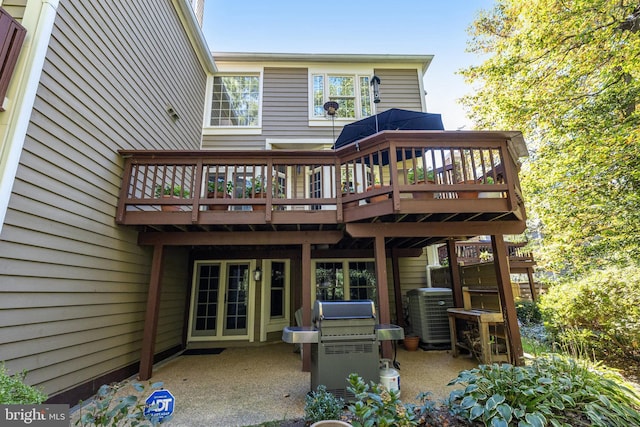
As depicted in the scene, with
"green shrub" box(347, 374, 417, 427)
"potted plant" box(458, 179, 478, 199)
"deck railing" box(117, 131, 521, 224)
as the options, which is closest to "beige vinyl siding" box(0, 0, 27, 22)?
"deck railing" box(117, 131, 521, 224)

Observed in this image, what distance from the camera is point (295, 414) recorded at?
2922mm

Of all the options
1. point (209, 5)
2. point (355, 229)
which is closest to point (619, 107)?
point (355, 229)

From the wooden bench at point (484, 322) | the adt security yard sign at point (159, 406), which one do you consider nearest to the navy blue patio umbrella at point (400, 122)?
the wooden bench at point (484, 322)

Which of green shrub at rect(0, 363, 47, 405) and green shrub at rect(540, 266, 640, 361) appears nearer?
green shrub at rect(0, 363, 47, 405)

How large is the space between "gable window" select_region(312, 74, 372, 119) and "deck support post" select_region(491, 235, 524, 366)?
16.1 feet

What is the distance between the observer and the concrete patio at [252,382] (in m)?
2.97

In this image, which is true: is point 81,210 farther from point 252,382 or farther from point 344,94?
point 344,94

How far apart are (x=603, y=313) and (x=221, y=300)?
6.76 meters

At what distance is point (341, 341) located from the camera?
10.2ft

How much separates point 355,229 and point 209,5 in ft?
27.0

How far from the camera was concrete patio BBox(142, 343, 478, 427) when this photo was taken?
2.97 meters

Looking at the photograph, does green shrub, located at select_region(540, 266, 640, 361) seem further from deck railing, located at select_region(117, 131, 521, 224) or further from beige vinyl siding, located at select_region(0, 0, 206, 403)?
beige vinyl siding, located at select_region(0, 0, 206, 403)

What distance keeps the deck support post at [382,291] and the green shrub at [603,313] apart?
2.24 metres

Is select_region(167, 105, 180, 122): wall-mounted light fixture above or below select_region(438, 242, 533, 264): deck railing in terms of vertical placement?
above
